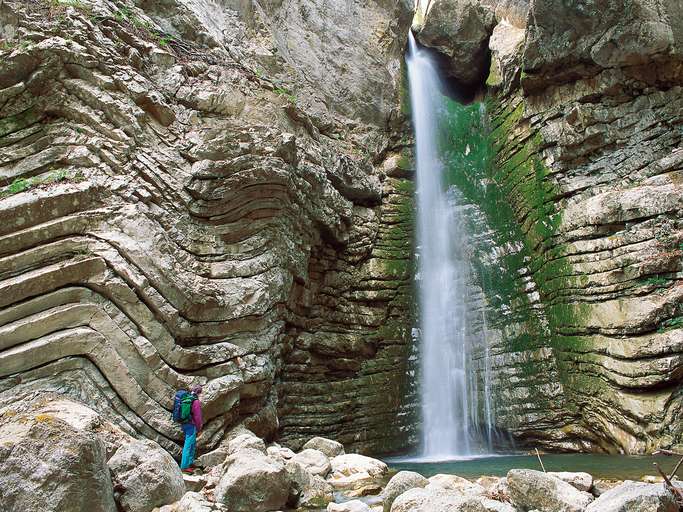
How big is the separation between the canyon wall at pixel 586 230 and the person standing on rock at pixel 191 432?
723cm

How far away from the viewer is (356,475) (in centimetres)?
695

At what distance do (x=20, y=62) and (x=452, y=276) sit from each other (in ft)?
36.4

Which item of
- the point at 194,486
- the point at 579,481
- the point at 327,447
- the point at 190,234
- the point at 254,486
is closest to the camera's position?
the point at 254,486

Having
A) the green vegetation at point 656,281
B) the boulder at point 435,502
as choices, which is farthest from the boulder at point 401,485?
the green vegetation at point 656,281

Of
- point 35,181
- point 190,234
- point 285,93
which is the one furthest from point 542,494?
point 285,93

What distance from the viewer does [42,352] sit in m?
7.20

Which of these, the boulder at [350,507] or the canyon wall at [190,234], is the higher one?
the canyon wall at [190,234]

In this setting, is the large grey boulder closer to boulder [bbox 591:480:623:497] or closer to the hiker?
the hiker

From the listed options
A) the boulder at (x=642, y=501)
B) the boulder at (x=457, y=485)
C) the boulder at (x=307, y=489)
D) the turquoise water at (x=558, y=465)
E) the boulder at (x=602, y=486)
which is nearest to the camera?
the boulder at (x=642, y=501)

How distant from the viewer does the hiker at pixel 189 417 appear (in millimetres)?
7426

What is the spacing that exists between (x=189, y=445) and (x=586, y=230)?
965 centimetres

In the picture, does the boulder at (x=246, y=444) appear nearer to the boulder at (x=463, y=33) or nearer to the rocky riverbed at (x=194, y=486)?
the rocky riverbed at (x=194, y=486)

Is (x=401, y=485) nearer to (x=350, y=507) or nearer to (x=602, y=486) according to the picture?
(x=350, y=507)

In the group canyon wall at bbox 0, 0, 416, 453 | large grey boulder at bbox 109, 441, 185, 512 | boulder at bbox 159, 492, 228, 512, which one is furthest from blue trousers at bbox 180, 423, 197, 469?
boulder at bbox 159, 492, 228, 512
